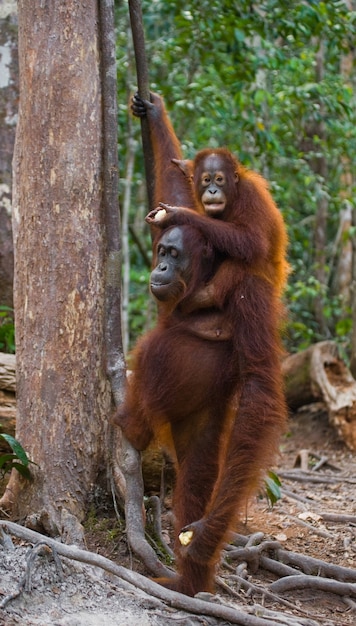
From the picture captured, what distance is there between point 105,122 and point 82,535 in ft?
5.90

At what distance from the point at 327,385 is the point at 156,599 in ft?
14.6

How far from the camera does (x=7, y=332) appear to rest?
5305 mm

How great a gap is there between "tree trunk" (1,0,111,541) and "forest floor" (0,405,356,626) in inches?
11.1

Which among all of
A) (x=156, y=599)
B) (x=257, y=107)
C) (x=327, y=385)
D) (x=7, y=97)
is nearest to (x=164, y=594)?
(x=156, y=599)

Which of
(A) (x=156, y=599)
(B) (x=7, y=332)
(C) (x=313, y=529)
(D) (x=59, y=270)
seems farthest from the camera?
(B) (x=7, y=332)

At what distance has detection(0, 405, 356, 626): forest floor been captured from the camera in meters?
2.85

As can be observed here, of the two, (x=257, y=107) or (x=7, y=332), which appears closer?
(x=7, y=332)

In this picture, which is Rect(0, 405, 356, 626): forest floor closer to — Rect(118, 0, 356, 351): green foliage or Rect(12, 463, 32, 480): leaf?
Rect(12, 463, 32, 480): leaf

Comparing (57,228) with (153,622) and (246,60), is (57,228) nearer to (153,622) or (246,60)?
(153,622)

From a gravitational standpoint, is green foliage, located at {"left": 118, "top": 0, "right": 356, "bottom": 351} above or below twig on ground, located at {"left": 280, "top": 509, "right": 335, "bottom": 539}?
above

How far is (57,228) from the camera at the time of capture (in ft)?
11.7

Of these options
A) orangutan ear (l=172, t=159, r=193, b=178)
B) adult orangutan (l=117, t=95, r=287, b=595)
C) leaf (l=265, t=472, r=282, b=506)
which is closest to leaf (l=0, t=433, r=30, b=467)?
adult orangutan (l=117, t=95, r=287, b=595)

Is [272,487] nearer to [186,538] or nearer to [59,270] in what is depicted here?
[186,538]

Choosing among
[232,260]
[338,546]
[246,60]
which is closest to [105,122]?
[232,260]
